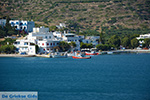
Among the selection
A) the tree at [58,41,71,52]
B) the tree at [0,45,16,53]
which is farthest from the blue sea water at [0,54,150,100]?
the tree at [58,41,71,52]

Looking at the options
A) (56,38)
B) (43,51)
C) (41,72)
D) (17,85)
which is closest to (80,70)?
(41,72)

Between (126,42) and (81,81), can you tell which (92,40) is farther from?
(81,81)

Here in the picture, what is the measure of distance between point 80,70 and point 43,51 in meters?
41.1

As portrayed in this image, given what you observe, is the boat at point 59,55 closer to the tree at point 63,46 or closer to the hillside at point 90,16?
the tree at point 63,46

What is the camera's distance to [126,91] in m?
45.0

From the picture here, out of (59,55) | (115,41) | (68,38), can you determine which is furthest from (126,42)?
(59,55)

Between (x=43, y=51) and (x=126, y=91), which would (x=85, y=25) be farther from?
(x=126, y=91)

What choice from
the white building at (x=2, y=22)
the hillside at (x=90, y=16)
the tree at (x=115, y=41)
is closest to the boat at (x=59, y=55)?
the tree at (x=115, y=41)

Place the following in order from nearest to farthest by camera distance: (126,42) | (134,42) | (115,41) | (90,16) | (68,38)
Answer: (68,38), (115,41), (134,42), (126,42), (90,16)

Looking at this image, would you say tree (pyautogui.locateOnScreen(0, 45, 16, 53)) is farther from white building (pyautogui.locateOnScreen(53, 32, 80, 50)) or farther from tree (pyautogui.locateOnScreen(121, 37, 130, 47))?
tree (pyautogui.locateOnScreen(121, 37, 130, 47))

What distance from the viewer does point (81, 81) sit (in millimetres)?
53000

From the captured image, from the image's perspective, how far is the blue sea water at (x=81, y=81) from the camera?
4329cm

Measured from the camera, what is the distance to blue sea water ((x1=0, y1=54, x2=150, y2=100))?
142 feet

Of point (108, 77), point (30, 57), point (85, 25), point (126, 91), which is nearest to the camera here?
point (126, 91)
